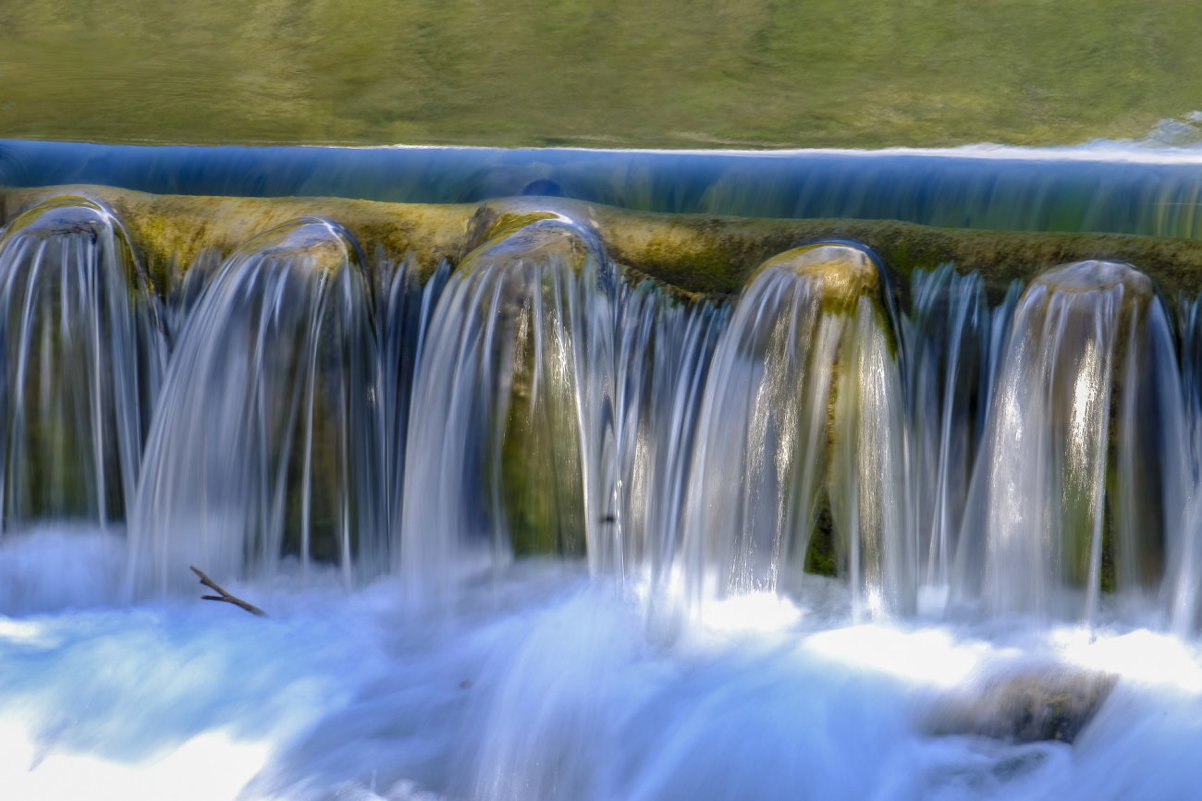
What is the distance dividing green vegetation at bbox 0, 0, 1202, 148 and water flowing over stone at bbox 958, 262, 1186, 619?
275 centimetres

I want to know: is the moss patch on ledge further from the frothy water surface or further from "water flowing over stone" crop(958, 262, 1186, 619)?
the frothy water surface

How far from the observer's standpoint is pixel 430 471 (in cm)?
477

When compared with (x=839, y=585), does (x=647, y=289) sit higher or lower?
higher

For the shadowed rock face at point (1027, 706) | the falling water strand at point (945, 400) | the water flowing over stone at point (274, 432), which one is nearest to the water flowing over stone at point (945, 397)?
the falling water strand at point (945, 400)

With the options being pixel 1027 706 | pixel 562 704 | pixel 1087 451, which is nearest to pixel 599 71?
pixel 1087 451

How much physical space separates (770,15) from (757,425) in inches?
231

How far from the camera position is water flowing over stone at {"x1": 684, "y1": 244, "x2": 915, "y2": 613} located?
4301mm

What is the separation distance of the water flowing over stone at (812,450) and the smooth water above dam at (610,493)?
0.04ft

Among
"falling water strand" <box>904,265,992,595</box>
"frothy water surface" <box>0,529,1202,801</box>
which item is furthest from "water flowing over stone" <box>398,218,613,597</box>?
"falling water strand" <box>904,265,992,595</box>

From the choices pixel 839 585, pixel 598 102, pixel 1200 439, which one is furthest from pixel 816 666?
pixel 598 102

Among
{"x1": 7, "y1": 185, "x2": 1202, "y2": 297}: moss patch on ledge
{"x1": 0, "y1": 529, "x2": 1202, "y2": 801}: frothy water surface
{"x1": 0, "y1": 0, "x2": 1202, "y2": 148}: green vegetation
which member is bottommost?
{"x1": 0, "y1": 529, "x2": 1202, "y2": 801}: frothy water surface

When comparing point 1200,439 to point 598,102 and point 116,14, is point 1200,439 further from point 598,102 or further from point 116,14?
point 116,14

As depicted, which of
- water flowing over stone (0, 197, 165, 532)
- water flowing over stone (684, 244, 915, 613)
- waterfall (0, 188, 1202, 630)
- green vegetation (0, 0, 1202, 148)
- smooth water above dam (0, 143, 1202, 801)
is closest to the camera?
smooth water above dam (0, 143, 1202, 801)

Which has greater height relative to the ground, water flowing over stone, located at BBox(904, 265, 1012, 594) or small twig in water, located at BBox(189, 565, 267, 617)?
water flowing over stone, located at BBox(904, 265, 1012, 594)
